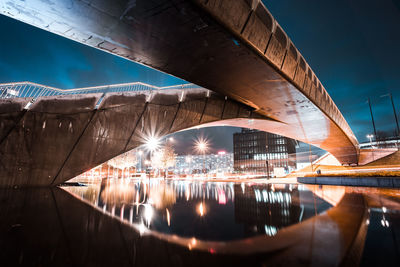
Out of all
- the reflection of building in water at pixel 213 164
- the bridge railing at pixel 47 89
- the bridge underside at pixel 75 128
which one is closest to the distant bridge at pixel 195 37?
the bridge underside at pixel 75 128

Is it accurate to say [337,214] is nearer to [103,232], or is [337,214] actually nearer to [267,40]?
[103,232]

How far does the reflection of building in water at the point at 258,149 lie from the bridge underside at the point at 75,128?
7509 centimetres

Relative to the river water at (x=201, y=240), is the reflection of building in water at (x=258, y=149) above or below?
above

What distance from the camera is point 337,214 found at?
4.38m

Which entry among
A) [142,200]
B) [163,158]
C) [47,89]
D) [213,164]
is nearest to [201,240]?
[142,200]

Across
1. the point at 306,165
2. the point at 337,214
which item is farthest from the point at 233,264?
the point at 306,165

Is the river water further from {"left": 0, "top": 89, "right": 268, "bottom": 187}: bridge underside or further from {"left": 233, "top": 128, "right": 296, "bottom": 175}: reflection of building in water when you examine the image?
{"left": 233, "top": 128, "right": 296, "bottom": 175}: reflection of building in water

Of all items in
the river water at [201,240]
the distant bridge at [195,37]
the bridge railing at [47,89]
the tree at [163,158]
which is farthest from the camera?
the tree at [163,158]

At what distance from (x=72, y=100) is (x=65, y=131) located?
2286mm

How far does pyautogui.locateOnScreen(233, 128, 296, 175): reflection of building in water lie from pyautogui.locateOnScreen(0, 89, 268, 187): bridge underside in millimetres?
75085

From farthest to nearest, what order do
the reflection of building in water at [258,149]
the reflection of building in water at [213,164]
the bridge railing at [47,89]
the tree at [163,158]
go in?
1. the reflection of building in water at [258,149]
2. the reflection of building in water at [213,164]
3. the tree at [163,158]
4. the bridge railing at [47,89]

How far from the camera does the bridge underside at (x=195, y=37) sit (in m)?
6.70

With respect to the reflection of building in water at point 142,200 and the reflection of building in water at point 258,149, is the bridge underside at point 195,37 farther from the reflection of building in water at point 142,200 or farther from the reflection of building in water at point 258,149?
the reflection of building in water at point 258,149

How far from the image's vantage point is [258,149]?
98312mm
